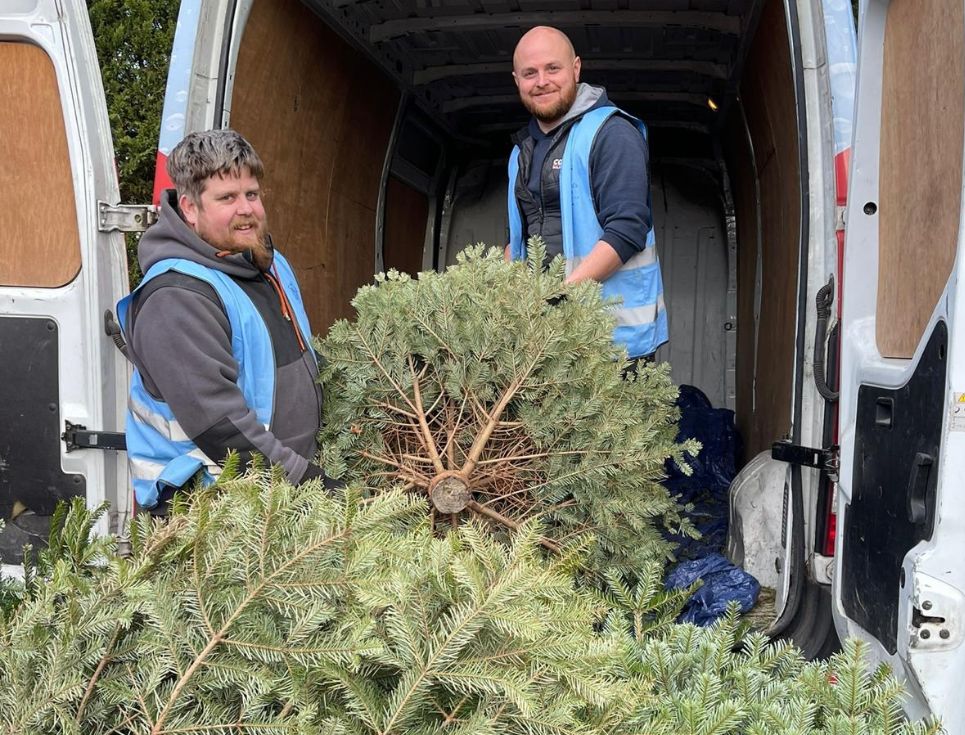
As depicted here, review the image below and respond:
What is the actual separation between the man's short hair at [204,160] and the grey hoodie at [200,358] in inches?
3.3

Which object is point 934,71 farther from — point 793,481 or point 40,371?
point 40,371

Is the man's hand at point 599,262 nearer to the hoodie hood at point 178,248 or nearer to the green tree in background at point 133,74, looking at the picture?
the hoodie hood at point 178,248

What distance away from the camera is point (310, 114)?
4.02 meters

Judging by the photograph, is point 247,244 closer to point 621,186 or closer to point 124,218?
point 124,218

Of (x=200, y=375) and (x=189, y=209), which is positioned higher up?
(x=189, y=209)

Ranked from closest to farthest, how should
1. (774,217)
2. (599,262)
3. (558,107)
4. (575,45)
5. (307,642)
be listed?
(307,642), (599,262), (558,107), (774,217), (575,45)

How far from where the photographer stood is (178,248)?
251cm

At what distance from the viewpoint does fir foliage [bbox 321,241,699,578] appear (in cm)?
250

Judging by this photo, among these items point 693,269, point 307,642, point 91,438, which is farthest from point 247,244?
point 693,269

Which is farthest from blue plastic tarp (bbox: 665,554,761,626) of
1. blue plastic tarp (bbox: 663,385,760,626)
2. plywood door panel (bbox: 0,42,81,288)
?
plywood door panel (bbox: 0,42,81,288)

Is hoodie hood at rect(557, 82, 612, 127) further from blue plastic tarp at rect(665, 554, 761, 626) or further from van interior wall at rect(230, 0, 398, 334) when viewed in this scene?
A: blue plastic tarp at rect(665, 554, 761, 626)

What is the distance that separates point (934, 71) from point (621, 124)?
1.32 metres

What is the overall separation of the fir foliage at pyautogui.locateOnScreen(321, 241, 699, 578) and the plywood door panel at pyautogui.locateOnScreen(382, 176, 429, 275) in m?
2.71

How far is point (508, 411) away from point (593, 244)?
2.86 feet
